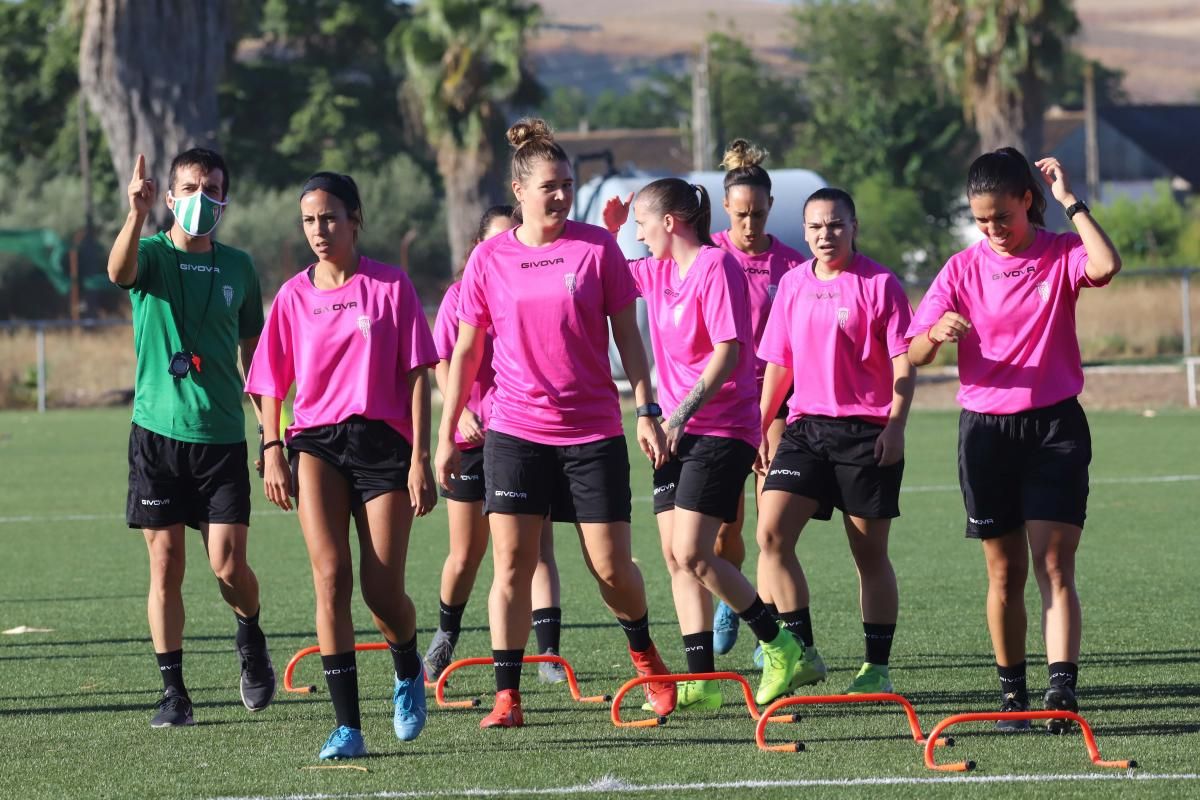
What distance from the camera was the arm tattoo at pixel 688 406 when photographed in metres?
6.87

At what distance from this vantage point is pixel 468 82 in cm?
3847

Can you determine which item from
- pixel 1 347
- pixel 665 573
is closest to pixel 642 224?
pixel 665 573

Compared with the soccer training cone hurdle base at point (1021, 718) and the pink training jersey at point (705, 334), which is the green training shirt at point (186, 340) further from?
the soccer training cone hurdle base at point (1021, 718)

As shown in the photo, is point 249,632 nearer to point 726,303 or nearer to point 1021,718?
point 726,303

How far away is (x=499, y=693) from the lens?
22.7 feet

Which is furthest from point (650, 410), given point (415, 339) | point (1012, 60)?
point (1012, 60)

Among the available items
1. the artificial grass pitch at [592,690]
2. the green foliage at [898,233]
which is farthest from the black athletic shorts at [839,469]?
the green foliage at [898,233]

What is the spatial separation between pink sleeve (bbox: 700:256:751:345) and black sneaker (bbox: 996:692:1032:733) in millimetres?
1611

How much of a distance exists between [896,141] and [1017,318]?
5530 centimetres

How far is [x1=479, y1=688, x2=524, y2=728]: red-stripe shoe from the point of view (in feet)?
22.5

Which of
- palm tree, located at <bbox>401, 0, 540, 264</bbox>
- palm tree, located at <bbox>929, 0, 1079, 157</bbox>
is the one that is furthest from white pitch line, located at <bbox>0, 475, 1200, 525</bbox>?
palm tree, located at <bbox>401, 0, 540, 264</bbox>

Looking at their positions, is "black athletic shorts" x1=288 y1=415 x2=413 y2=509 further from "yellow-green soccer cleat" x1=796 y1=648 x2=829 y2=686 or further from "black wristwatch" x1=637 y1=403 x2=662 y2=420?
"yellow-green soccer cleat" x1=796 y1=648 x2=829 y2=686

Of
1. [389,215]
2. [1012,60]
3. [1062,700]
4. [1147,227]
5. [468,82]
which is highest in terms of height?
[468,82]

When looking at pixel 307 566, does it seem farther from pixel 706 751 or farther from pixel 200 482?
pixel 706 751
